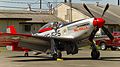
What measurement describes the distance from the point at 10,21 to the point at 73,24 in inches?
1276

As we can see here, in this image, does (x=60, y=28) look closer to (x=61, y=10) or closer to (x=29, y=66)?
(x=29, y=66)

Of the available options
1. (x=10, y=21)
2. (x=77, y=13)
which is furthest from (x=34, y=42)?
(x=77, y=13)

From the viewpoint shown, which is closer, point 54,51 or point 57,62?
point 57,62

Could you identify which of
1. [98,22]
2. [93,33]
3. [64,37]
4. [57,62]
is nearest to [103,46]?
[64,37]

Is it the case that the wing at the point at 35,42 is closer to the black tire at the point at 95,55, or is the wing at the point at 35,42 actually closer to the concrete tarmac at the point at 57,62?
the concrete tarmac at the point at 57,62

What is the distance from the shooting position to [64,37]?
23.9 meters

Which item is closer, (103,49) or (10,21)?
(103,49)

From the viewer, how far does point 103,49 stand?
41219 millimetres

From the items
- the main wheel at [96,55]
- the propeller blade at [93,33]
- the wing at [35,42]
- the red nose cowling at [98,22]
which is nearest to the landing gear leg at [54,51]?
the wing at [35,42]

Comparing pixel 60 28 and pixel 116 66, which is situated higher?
pixel 60 28

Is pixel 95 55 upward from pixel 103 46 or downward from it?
upward

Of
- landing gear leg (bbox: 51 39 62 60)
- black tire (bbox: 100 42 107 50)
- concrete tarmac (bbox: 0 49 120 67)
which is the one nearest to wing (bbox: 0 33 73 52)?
landing gear leg (bbox: 51 39 62 60)

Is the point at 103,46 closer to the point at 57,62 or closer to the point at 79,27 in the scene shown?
the point at 79,27

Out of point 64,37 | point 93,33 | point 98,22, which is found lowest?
point 64,37
